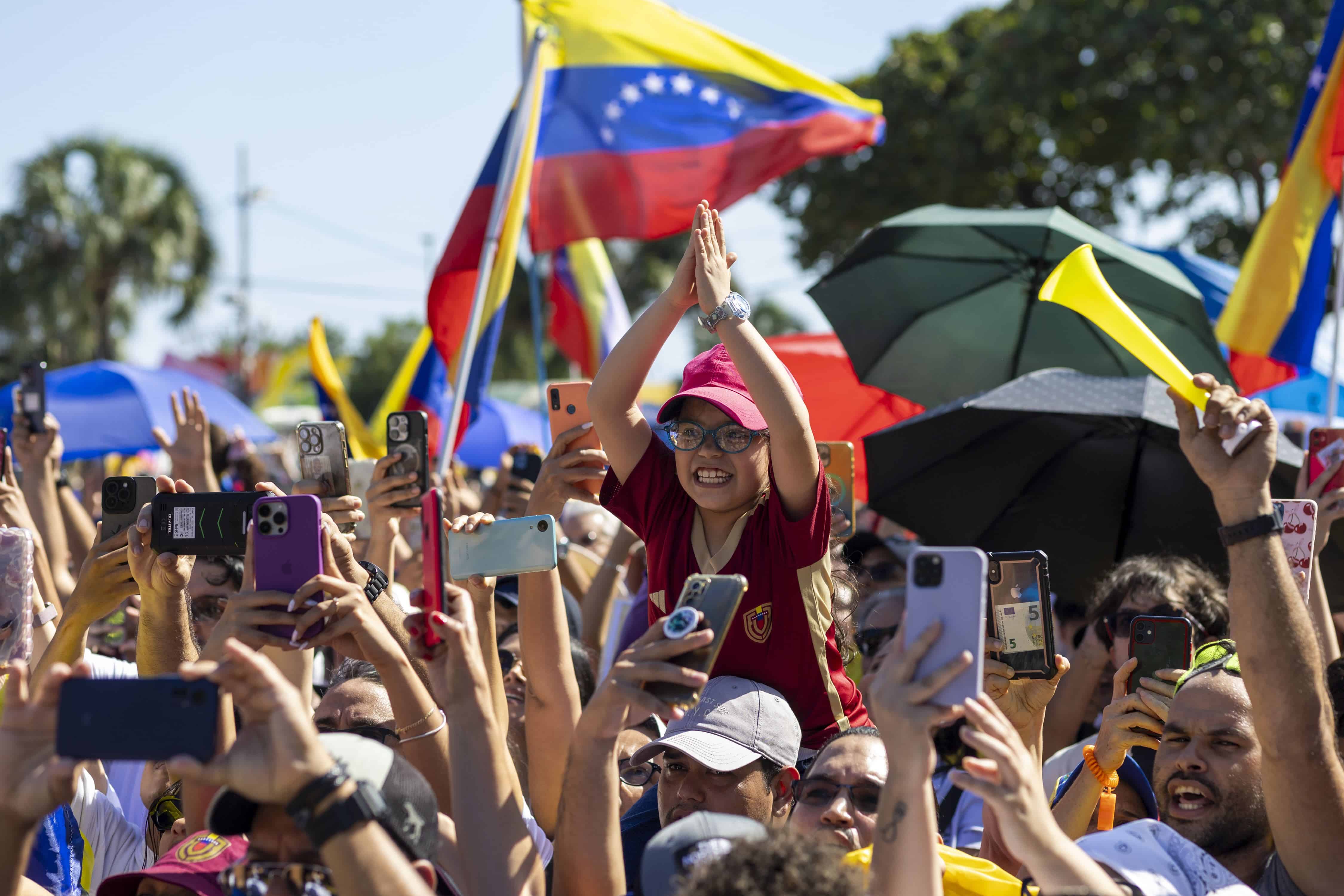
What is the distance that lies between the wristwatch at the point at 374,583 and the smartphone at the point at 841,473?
5.61ft

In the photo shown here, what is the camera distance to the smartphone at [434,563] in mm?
2350

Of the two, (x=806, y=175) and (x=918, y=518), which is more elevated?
(x=806, y=175)

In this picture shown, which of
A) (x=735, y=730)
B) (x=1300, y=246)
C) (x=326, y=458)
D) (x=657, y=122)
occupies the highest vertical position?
(x=657, y=122)

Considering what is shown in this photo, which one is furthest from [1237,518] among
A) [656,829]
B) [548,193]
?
[548,193]

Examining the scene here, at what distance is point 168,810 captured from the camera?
3.42 meters

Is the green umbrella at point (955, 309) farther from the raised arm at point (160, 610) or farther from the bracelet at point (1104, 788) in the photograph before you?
the raised arm at point (160, 610)

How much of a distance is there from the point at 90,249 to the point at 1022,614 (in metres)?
27.2

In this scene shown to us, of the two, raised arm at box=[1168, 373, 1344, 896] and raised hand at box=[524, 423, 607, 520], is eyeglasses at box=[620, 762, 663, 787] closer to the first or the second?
raised hand at box=[524, 423, 607, 520]

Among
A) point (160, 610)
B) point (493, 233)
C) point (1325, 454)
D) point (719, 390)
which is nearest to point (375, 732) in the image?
point (160, 610)

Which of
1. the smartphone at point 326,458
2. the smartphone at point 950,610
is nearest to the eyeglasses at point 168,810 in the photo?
the smartphone at point 326,458

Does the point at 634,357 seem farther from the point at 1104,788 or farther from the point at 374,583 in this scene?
the point at 1104,788

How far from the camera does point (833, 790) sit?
301cm

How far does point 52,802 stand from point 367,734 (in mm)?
1246

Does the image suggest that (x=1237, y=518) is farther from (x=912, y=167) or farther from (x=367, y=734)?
(x=912, y=167)
